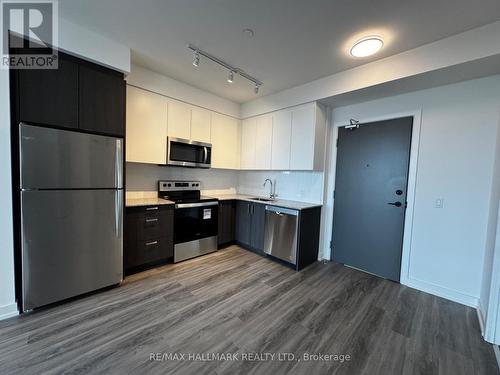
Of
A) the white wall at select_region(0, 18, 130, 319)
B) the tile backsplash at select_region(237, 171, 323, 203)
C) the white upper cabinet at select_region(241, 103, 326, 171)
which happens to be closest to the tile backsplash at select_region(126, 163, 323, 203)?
the tile backsplash at select_region(237, 171, 323, 203)

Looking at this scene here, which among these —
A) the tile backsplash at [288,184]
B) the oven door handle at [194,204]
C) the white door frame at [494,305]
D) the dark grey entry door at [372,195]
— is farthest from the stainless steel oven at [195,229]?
the white door frame at [494,305]

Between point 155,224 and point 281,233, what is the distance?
5.79 feet

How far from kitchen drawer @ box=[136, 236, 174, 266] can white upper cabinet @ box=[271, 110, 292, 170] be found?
6.65 feet

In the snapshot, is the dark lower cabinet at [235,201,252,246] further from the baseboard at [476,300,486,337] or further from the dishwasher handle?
the baseboard at [476,300,486,337]

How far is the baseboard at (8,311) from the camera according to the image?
183 cm

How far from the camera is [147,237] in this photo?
2.75 m

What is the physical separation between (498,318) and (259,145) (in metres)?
3.37

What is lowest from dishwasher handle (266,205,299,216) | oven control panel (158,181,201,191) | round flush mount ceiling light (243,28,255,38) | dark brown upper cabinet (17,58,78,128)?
dishwasher handle (266,205,299,216)

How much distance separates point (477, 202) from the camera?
7.34 ft

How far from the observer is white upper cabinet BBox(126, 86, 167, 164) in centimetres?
279

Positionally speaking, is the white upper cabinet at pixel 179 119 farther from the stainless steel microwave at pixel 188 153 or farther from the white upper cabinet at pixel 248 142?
the white upper cabinet at pixel 248 142

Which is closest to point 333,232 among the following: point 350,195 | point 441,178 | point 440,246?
point 350,195

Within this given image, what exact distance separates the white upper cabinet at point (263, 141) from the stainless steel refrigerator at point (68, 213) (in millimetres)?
2203

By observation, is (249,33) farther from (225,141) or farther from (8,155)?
(8,155)
